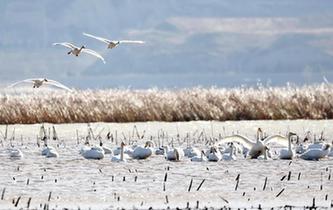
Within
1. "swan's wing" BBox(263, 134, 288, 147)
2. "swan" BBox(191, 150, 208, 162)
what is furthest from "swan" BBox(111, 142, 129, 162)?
"swan's wing" BBox(263, 134, 288, 147)

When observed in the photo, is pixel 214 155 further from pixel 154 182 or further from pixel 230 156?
pixel 154 182

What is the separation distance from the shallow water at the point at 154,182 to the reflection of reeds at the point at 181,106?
10402 millimetres

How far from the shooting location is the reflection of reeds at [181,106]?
82.0 feet

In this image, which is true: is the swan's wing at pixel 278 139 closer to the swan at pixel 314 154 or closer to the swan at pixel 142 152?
the swan at pixel 314 154

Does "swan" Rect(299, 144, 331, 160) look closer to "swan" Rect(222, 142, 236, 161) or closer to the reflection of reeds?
"swan" Rect(222, 142, 236, 161)

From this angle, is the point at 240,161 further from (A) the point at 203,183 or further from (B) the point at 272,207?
(B) the point at 272,207

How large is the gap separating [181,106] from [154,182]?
14682 millimetres

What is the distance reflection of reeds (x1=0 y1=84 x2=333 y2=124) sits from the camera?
2500 cm

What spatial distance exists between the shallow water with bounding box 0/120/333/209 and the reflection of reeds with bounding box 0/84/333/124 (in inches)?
410

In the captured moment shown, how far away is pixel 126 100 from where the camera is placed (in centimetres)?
2680

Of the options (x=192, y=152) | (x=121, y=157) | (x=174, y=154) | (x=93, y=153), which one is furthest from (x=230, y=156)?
(x=93, y=153)

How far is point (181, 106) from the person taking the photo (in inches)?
1019

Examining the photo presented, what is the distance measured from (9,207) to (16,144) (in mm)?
6787

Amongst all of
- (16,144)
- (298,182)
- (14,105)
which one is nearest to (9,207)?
(298,182)
